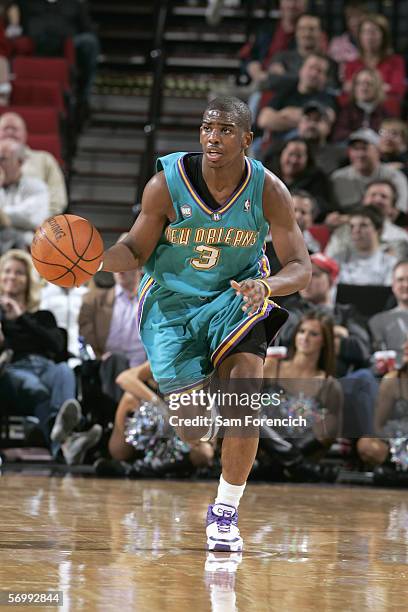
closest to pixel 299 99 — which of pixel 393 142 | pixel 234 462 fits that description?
pixel 393 142

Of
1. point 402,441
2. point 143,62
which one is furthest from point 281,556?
point 143,62

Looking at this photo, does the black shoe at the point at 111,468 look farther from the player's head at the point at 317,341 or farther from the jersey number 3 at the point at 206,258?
the jersey number 3 at the point at 206,258

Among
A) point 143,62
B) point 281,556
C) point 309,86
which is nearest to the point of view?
point 281,556

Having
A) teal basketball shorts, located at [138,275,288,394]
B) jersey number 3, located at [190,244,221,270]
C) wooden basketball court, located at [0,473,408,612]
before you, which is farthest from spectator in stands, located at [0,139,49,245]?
jersey number 3, located at [190,244,221,270]

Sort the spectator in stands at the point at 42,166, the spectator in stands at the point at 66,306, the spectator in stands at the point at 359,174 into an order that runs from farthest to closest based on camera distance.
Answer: the spectator in stands at the point at 359,174 < the spectator in stands at the point at 42,166 < the spectator in stands at the point at 66,306

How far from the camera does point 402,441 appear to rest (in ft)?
20.1

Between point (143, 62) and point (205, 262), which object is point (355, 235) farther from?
point (143, 62)

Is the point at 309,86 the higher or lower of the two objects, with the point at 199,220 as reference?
higher

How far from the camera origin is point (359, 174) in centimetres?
830

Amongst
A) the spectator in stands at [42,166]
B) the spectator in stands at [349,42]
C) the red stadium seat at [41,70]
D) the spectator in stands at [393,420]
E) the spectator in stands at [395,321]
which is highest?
the spectator in stands at [349,42]

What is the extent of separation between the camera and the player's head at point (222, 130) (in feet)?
12.2

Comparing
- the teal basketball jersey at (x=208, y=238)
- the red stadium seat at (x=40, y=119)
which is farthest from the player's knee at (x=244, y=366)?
the red stadium seat at (x=40, y=119)

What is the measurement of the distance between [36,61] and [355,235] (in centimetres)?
374

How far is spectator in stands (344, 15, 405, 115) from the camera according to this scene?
955cm
